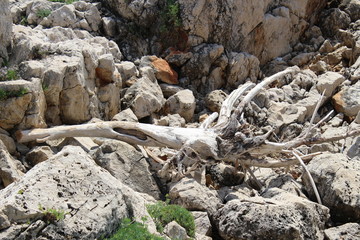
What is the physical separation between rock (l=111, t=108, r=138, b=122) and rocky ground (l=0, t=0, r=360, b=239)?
0.13 feet

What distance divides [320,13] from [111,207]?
15.4m

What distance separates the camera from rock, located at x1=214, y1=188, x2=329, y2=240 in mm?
8398

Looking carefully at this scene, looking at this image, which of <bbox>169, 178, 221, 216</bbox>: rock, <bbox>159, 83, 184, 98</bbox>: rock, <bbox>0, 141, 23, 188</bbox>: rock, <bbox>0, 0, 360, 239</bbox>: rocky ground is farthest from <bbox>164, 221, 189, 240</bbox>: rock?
<bbox>159, 83, 184, 98</bbox>: rock

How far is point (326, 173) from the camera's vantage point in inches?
408

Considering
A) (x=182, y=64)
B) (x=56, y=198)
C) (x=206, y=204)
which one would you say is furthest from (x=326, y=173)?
(x=182, y=64)

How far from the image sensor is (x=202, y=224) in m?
9.13

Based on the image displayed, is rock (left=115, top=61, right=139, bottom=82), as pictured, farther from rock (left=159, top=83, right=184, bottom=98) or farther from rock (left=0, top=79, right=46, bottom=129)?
rock (left=0, top=79, right=46, bottom=129)

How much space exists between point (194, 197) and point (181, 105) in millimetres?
5507

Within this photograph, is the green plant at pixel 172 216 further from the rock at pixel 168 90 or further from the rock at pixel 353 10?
the rock at pixel 353 10

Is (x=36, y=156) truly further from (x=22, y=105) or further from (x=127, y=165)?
(x=127, y=165)

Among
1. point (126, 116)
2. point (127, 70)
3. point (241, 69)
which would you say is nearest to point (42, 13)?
point (127, 70)

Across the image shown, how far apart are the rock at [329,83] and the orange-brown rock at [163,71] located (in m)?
4.71

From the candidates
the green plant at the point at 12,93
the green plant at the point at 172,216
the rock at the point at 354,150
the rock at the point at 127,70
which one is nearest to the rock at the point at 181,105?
the rock at the point at 127,70

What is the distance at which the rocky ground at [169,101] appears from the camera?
7195 millimetres
